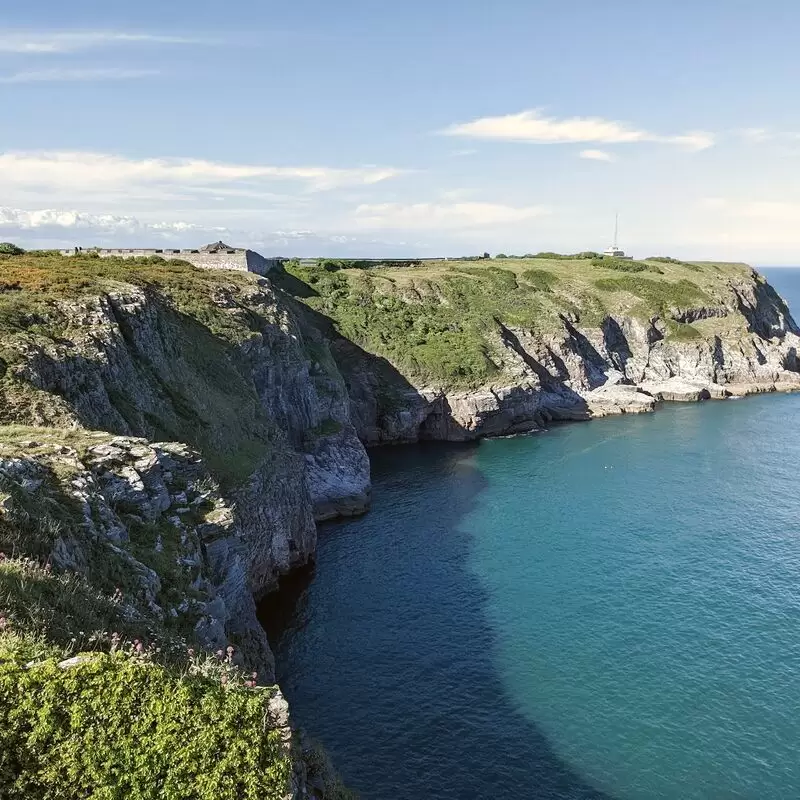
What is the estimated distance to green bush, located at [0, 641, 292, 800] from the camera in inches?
640

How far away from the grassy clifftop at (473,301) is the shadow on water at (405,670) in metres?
44.8

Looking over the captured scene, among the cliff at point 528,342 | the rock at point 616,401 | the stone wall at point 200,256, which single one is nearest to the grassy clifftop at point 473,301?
the cliff at point 528,342

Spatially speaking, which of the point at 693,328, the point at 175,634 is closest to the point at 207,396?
the point at 175,634

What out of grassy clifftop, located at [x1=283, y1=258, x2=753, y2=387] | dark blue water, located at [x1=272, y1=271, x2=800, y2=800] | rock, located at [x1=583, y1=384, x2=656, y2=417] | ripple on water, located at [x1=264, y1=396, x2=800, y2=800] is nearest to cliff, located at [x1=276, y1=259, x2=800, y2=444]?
rock, located at [x1=583, y1=384, x2=656, y2=417]

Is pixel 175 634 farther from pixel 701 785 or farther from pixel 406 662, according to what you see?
pixel 701 785

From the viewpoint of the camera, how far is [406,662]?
42.1m

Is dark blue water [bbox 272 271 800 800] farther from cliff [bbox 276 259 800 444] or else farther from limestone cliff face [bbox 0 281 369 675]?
cliff [bbox 276 259 800 444]

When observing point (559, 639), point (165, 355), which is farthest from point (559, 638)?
point (165, 355)

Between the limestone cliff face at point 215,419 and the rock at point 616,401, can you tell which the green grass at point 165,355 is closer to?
the limestone cliff face at point 215,419

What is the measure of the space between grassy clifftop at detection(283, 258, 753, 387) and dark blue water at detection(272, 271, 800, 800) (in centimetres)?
3327

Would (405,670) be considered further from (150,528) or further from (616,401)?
(616,401)

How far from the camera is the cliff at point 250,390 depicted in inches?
1024

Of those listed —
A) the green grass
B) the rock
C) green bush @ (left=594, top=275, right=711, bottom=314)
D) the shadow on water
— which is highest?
green bush @ (left=594, top=275, right=711, bottom=314)

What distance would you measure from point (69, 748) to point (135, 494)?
16034 millimetres
